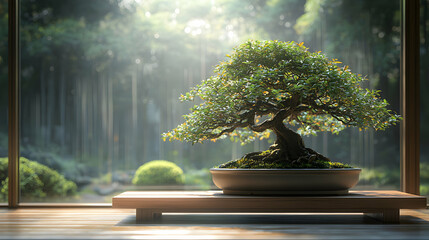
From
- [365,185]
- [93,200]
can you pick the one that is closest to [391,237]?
[365,185]

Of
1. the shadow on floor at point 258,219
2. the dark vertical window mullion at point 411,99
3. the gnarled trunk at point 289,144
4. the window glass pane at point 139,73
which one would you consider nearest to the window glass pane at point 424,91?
the dark vertical window mullion at point 411,99

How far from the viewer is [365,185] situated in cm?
397

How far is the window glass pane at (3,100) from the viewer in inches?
156

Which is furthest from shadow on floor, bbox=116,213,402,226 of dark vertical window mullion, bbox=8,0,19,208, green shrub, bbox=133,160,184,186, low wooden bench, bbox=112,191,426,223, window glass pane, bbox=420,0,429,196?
dark vertical window mullion, bbox=8,0,19,208

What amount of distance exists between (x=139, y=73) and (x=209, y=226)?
1871 millimetres

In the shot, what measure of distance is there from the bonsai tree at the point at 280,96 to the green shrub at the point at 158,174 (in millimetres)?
948

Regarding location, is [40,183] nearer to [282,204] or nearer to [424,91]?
[282,204]

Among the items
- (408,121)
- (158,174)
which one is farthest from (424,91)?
(158,174)

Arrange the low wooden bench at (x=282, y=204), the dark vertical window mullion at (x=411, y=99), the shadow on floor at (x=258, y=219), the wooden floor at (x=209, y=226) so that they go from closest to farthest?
the wooden floor at (x=209, y=226)
the low wooden bench at (x=282, y=204)
the shadow on floor at (x=258, y=219)
the dark vertical window mullion at (x=411, y=99)

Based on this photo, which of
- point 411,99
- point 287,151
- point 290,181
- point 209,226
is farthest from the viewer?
point 411,99

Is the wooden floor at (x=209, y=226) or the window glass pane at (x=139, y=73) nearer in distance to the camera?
the wooden floor at (x=209, y=226)

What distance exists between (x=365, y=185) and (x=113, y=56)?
2.61 m

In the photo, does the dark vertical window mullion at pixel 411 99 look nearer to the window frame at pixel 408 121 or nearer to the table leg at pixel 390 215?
the window frame at pixel 408 121

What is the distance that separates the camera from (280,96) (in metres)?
2.79
